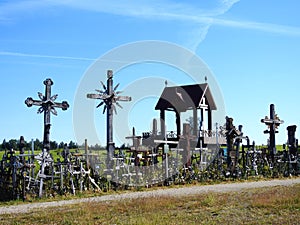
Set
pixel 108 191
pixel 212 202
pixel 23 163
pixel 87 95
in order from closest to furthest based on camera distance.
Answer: pixel 212 202 < pixel 23 163 < pixel 108 191 < pixel 87 95

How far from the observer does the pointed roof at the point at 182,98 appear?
3844cm

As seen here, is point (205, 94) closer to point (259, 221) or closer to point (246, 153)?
point (246, 153)

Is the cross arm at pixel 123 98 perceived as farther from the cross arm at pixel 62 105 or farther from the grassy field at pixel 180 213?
the grassy field at pixel 180 213

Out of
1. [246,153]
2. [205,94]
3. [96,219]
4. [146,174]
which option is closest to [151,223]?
[96,219]

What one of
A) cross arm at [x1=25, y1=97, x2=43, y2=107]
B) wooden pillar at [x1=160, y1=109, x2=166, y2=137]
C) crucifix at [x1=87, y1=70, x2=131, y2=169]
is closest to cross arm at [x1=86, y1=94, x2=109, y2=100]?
crucifix at [x1=87, y1=70, x2=131, y2=169]

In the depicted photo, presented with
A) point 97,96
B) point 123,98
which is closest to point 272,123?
point 123,98

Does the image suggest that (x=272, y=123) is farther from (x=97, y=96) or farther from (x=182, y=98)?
(x=97, y=96)

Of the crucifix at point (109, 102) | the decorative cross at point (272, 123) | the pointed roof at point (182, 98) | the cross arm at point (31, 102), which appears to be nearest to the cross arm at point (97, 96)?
the crucifix at point (109, 102)

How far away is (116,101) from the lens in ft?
83.4

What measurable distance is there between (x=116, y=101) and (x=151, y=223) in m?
14.2

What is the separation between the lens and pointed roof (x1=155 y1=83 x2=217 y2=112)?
38444 mm

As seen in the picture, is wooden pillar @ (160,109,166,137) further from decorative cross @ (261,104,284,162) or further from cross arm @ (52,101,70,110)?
cross arm @ (52,101,70,110)

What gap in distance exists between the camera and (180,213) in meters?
13.7

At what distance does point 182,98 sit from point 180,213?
25.8m
